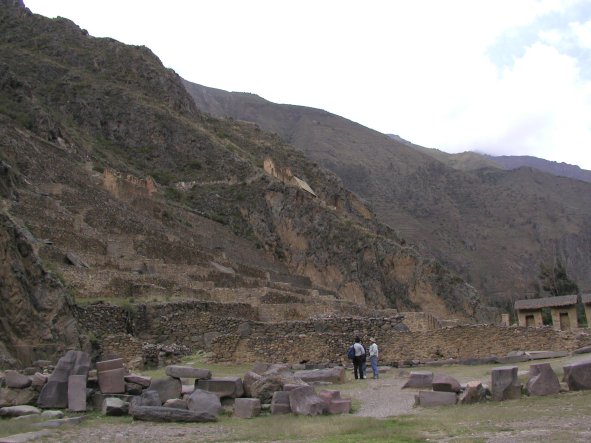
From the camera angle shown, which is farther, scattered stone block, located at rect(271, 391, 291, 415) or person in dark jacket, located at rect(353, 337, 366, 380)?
person in dark jacket, located at rect(353, 337, 366, 380)

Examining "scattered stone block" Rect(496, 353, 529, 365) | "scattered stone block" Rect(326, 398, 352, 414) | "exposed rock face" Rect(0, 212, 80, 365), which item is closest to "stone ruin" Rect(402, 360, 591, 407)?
"scattered stone block" Rect(326, 398, 352, 414)

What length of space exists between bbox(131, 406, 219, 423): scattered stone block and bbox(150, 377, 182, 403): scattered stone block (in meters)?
0.90

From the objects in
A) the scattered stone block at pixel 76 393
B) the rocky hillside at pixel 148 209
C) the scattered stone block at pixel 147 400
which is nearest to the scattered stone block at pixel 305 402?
the scattered stone block at pixel 147 400

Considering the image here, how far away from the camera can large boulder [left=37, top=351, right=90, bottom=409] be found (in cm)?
1420

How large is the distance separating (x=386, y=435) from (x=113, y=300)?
18.5 metres

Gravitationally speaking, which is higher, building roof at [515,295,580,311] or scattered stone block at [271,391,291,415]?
building roof at [515,295,580,311]

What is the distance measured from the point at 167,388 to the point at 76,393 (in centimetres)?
170

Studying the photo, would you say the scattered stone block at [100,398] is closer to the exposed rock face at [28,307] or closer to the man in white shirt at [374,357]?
the exposed rock face at [28,307]

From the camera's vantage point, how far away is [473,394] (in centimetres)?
1370

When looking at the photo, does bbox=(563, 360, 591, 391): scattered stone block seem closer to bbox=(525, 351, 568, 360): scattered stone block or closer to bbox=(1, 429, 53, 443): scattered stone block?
bbox=(525, 351, 568, 360): scattered stone block

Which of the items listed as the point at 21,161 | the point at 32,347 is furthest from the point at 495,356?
the point at 21,161

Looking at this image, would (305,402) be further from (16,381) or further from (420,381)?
(16,381)

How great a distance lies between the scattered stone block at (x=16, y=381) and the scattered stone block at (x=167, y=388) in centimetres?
236

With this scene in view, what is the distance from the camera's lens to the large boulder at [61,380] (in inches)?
559
